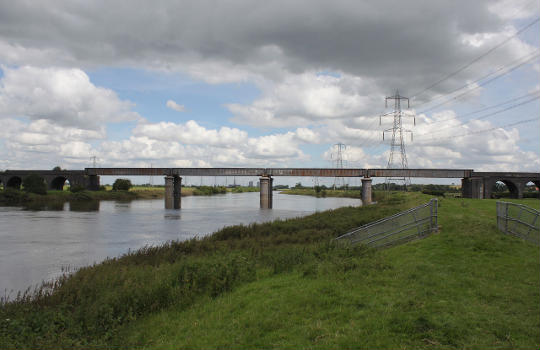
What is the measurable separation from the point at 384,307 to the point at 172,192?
85.4 metres

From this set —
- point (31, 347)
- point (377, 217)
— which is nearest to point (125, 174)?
point (377, 217)

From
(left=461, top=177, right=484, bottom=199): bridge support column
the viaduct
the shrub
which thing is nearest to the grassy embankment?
(left=461, top=177, right=484, bottom=199): bridge support column

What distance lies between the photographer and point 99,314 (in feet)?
38.1

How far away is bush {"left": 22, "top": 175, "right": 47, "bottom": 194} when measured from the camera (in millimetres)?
95250

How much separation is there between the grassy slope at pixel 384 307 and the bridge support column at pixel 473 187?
6983cm

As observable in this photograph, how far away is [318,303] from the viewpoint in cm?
991

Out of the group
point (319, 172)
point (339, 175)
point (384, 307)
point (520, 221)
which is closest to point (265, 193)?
point (319, 172)

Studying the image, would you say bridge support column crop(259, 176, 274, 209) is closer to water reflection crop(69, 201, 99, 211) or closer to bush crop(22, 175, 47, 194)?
water reflection crop(69, 201, 99, 211)

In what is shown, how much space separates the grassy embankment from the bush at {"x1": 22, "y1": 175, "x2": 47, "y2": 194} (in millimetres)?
93072

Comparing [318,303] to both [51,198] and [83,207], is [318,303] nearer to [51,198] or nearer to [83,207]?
[83,207]

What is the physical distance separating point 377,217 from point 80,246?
26951 mm

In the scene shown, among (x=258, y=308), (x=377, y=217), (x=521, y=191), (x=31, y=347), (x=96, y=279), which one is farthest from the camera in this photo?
(x=521, y=191)

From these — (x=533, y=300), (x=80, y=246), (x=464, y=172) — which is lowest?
(x=80, y=246)

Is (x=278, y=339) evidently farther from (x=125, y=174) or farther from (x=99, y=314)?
(x=125, y=174)
